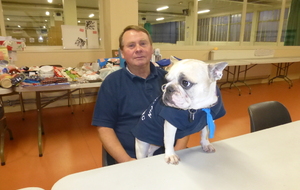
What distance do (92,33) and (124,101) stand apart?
3379mm

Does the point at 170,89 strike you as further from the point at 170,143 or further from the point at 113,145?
the point at 113,145

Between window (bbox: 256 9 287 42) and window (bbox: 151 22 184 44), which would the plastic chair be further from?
window (bbox: 256 9 287 42)

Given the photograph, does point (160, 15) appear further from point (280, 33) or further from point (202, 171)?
point (202, 171)

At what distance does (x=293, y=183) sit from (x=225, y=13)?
28.1 ft

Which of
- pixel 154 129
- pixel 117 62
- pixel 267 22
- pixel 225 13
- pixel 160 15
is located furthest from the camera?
pixel 160 15

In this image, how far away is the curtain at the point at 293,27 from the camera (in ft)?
22.1

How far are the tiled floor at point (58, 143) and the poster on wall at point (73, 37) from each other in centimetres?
119

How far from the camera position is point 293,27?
22.6ft

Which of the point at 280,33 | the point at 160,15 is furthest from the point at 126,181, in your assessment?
the point at 160,15

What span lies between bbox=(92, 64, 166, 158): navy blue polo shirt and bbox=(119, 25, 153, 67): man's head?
97mm

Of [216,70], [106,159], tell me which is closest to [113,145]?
[106,159]

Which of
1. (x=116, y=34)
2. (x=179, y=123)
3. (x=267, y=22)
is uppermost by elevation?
(x=267, y=22)

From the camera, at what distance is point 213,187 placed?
0.79 metres

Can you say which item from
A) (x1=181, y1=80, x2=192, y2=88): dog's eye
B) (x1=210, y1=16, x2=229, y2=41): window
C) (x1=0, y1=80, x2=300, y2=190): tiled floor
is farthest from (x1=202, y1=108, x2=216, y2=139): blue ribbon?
(x1=210, y1=16, x2=229, y2=41): window
